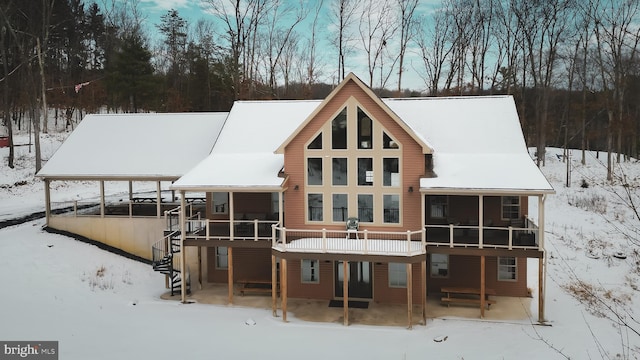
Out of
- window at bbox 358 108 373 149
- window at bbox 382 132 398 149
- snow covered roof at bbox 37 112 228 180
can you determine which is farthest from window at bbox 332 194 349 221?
snow covered roof at bbox 37 112 228 180

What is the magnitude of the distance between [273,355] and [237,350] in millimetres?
1225

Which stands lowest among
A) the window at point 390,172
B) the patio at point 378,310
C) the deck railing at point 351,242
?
the patio at point 378,310

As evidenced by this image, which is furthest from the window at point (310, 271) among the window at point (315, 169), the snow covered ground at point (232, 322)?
the window at point (315, 169)

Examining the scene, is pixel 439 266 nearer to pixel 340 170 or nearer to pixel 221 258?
pixel 340 170

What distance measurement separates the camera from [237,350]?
587 inches

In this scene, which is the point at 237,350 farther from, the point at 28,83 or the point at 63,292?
the point at 28,83

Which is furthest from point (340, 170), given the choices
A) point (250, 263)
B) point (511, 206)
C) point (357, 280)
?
point (511, 206)

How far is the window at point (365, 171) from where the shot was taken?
62.3 feet

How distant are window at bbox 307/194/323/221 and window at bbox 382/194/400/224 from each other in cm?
270

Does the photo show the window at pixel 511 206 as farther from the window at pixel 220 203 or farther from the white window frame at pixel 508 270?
the window at pixel 220 203

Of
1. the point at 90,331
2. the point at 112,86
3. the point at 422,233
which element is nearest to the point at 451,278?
the point at 422,233

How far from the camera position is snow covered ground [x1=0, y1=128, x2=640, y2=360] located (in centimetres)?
1487

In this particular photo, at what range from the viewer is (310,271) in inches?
789

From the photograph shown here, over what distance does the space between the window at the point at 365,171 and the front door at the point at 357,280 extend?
3478 mm
